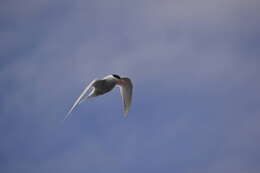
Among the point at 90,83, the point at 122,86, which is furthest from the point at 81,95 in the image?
the point at 122,86

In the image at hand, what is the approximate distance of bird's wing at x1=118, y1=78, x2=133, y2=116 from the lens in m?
26.1

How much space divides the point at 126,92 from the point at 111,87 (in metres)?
2.64

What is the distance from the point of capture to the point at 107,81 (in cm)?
2345

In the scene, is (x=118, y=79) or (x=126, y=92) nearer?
(x=118, y=79)

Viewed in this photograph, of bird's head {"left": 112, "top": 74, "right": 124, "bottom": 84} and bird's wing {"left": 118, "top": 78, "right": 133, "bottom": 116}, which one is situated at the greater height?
bird's head {"left": 112, "top": 74, "right": 124, "bottom": 84}

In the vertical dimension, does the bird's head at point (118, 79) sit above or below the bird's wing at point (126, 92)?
above

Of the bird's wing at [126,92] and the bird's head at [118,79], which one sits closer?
the bird's head at [118,79]

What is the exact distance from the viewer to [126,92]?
2620 centimetres

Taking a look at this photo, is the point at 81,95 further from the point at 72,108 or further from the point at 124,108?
the point at 124,108

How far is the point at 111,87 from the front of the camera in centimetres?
2367

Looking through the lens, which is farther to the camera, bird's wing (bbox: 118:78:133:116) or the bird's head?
bird's wing (bbox: 118:78:133:116)

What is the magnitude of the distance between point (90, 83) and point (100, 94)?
0.73 meters

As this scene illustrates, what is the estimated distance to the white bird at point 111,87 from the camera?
2268 centimetres

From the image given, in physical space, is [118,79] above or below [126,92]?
above
